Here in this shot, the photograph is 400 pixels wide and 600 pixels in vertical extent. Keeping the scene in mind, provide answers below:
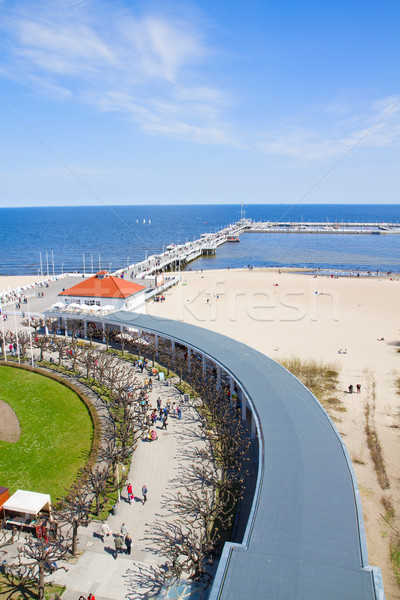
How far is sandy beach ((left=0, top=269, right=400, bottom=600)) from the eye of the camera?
19328 mm

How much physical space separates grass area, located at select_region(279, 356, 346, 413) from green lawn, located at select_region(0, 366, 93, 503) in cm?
1469

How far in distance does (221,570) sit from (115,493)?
7563mm

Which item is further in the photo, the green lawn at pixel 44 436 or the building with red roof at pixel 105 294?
the building with red roof at pixel 105 294

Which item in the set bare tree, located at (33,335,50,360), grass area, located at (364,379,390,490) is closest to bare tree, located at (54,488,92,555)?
grass area, located at (364,379,390,490)

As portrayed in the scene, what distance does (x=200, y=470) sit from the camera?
18.3 meters

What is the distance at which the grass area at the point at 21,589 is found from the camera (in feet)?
41.7

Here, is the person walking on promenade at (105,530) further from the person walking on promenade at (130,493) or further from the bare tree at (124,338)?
the bare tree at (124,338)

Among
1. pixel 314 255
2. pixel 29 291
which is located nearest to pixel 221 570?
pixel 29 291

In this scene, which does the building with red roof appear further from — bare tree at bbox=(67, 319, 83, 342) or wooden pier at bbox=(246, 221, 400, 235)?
wooden pier at bbox=(246, 221, 400, 235)

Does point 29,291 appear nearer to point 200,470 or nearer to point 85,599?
point 200,470

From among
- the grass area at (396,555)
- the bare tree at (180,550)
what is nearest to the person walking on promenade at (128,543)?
the bare tree at (180,550)

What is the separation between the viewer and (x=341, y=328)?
42.1 meters

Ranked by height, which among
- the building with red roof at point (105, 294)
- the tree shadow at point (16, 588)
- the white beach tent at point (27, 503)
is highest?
the building with red roof at point (105, 294)

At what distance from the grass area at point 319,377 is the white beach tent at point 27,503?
16.8 m
